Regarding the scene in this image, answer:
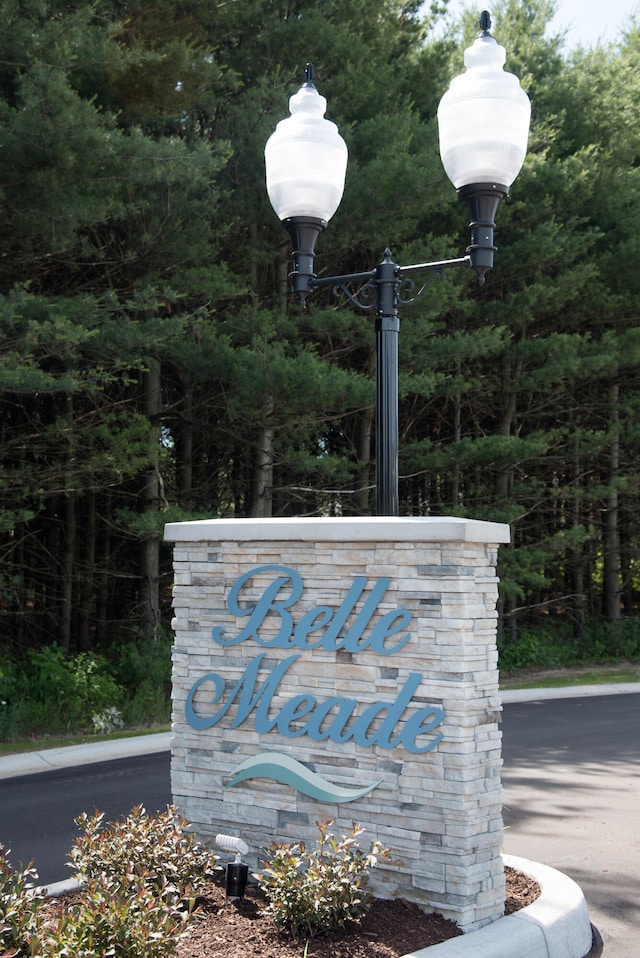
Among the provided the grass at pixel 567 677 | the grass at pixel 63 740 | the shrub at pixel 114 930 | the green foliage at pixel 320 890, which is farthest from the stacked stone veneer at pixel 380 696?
the grass at pixel 567 677

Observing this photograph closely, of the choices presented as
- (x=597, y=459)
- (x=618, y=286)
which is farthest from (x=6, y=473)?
(x=597, y=459)

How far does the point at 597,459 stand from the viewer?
814 inches

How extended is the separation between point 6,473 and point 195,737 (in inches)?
281

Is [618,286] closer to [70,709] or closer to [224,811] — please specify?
[70,709]

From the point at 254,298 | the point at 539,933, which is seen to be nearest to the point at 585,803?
the point at 539,933

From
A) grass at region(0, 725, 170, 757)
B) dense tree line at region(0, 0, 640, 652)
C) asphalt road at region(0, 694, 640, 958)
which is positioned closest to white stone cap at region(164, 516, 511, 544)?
asphalt road at region(0, 694, 640, 958)

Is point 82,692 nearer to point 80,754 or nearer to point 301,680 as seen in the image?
point 80,754

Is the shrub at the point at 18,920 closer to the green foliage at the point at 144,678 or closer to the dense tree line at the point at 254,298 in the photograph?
the dense tree line at the point at 254,298

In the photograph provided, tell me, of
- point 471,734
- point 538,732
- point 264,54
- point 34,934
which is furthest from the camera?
point 264,54

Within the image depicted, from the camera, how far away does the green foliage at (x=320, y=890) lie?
13.3 feet

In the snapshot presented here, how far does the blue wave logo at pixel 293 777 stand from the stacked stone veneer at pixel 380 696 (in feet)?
0.12

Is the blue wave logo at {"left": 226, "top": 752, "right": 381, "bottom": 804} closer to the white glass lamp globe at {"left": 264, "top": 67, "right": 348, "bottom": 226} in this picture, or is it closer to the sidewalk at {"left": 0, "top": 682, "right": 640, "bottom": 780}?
the white glass lamp globe at {"left": 264, "top": 67, "right": 348, "bottom": 226}

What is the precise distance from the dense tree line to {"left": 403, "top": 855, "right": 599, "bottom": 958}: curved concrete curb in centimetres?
708

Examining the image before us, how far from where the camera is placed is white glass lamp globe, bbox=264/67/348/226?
213 inches
